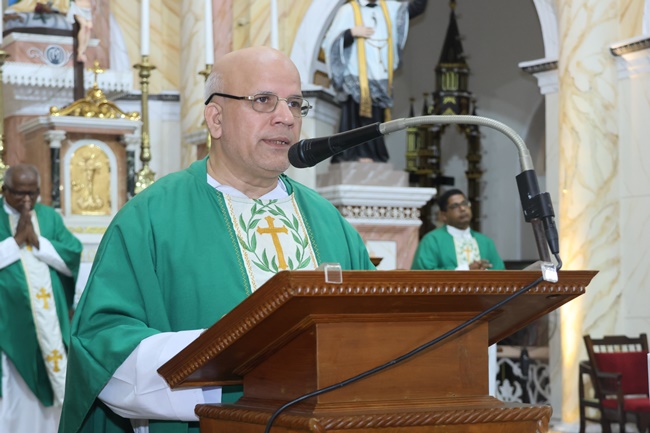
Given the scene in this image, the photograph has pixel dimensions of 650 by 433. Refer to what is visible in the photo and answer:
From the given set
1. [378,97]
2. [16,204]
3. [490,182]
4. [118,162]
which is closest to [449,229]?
[378,97]

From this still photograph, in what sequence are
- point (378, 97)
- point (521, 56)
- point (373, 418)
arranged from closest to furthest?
point (373, 418), point (378, 97), point (521, 56)

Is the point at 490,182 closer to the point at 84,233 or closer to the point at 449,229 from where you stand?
the point at 449,229

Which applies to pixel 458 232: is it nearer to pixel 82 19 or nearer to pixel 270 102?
pixel 82 19

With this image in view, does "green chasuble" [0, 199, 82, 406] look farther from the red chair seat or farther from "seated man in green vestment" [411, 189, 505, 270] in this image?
the red chair seat

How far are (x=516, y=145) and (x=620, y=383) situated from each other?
6.17 meters

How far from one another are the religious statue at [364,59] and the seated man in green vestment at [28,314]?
3.97 meters

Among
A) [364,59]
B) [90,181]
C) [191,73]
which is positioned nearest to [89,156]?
[90,181]

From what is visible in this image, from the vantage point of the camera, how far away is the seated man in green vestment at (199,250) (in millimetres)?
2582

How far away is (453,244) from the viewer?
389 inches

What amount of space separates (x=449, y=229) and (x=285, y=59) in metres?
7.07

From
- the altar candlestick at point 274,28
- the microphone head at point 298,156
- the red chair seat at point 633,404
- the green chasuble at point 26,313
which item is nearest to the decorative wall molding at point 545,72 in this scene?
the altar candlestick at point 274,28

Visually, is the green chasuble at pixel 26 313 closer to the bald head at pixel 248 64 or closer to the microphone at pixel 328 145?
the bald head at pixel 248 64

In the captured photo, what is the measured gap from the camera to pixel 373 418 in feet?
6.66

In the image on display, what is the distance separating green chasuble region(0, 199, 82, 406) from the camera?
707cm
